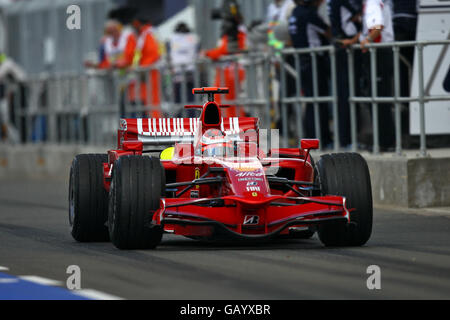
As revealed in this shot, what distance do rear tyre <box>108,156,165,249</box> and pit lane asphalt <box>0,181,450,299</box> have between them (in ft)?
0.41

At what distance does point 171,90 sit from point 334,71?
18.8 ft

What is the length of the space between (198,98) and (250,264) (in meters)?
11.0

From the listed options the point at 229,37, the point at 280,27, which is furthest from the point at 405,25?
the point at 229,37

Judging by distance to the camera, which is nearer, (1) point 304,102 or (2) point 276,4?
(1) point 304,102

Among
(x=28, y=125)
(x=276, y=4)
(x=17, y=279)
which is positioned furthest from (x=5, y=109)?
(x=17, y=279)

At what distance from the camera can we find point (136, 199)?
10.3m

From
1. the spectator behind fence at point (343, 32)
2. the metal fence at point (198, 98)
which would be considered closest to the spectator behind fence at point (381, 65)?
the metal fence at point (198, 98)

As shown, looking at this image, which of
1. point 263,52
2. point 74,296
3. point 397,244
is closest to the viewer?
point 74,296

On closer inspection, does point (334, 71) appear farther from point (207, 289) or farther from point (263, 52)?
point (207, 289)

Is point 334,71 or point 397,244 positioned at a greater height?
point 334,71

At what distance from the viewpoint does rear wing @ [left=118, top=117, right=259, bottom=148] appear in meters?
12.2

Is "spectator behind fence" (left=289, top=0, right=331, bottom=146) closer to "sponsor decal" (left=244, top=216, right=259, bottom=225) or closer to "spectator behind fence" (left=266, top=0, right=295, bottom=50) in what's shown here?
"spectator behind fence" (left=266, top=0, right=295, bottom=50)

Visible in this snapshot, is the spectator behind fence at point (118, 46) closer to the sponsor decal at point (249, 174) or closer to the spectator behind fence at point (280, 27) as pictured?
the spectator behind fence at point (280, 27)

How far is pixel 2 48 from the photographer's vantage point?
34719 mm
